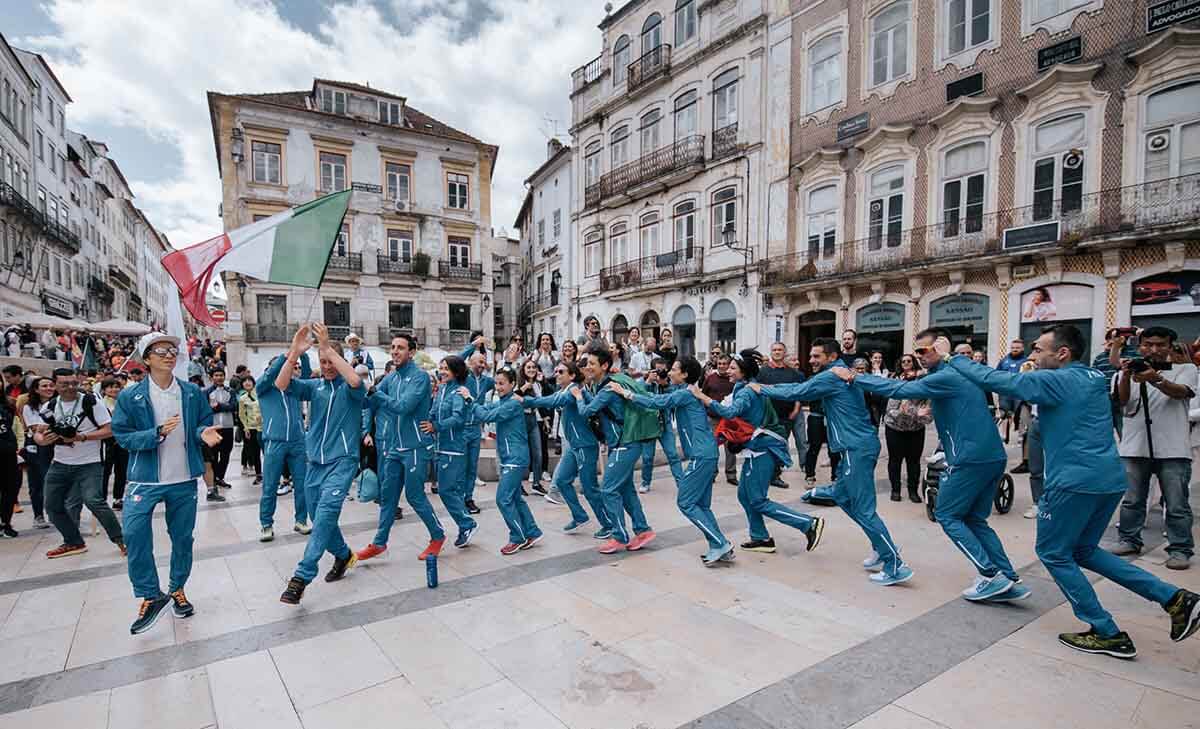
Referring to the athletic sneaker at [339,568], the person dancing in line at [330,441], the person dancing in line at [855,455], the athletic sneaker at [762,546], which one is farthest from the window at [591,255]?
the athletic sneaker at [339,568]

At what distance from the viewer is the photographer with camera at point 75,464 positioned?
18.7 feet

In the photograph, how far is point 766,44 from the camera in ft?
63.4

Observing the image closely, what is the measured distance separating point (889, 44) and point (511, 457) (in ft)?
56.6

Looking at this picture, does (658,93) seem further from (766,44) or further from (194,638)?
(194,638)

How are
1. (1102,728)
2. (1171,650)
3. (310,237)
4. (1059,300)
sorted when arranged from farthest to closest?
1. (1059,300)
2. (310,237)
3. (1171,650)
4. (1102,728)

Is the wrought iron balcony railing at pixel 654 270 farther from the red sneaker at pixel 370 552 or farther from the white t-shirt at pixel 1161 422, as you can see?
the red sneaker at pixel 370 552

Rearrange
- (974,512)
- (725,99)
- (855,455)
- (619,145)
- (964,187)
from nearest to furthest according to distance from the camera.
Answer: (974,512) → (855,455) → (964,187) → (725,99) → (619,145)

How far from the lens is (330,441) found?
491 cm

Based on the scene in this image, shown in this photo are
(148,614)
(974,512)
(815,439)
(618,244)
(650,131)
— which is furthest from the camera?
(618,244)

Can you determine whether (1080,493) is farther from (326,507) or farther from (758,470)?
(326,507)

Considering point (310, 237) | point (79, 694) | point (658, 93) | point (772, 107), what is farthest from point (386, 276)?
point (79, 694)

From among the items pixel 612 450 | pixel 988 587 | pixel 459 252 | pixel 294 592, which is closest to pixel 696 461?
pixel 612 450

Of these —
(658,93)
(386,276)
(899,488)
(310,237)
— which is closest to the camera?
(310,237)

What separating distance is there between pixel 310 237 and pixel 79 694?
11.6 ft
